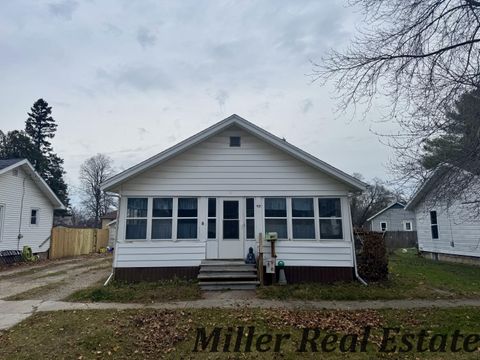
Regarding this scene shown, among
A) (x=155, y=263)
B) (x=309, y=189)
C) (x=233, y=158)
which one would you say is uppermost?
(x=233, y=158)

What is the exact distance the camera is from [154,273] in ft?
34.7

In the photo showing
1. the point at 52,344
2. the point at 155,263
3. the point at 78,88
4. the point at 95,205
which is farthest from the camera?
the point at 95,205

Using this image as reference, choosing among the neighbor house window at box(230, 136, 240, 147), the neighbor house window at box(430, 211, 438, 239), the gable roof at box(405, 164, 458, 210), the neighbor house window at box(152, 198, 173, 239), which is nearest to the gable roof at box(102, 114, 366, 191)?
the neighbor house window at box(230, 136, 240, 147)

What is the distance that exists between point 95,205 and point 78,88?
41.4 meters

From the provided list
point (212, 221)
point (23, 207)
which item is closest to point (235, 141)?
point (212, 221)

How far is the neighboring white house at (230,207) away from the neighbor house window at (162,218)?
0.03 metres

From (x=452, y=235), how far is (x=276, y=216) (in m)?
11.8

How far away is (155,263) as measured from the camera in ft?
A: 34.9

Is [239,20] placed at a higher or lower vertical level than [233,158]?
higher

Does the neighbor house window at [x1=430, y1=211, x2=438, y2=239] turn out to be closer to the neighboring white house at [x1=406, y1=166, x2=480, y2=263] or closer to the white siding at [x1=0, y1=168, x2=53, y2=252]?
the neighboring white house at [x1=406, y1=166, x2=480, y2=263]

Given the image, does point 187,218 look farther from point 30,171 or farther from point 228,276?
point 30,171

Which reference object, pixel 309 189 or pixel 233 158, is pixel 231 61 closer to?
pixel 233 158

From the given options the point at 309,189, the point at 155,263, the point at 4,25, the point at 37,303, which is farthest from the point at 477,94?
the point at 4,25

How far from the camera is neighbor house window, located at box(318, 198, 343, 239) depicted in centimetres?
1095
